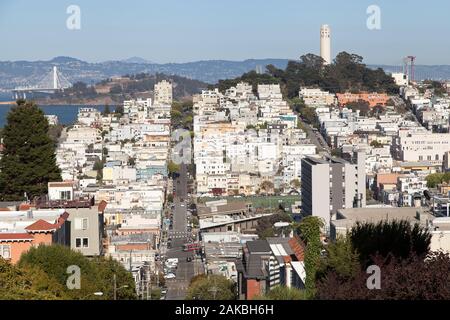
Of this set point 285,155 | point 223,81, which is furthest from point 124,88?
point 285,155

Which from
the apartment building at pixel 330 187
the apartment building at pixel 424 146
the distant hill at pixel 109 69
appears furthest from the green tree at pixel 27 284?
the distant hill at pixel 109 69

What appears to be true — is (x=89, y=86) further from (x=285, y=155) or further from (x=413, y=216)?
(x=413, y=216)

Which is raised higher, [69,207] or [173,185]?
[69,207]

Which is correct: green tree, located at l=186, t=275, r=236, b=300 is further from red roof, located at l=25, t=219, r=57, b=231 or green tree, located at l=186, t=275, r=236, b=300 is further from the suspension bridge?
the suspension bridge

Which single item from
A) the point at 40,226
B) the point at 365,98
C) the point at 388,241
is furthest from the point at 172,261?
the point at 365,98

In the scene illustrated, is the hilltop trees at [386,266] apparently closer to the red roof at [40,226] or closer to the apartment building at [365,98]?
the red roof at [40,226]

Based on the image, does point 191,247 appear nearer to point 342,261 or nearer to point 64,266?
point 64,266
